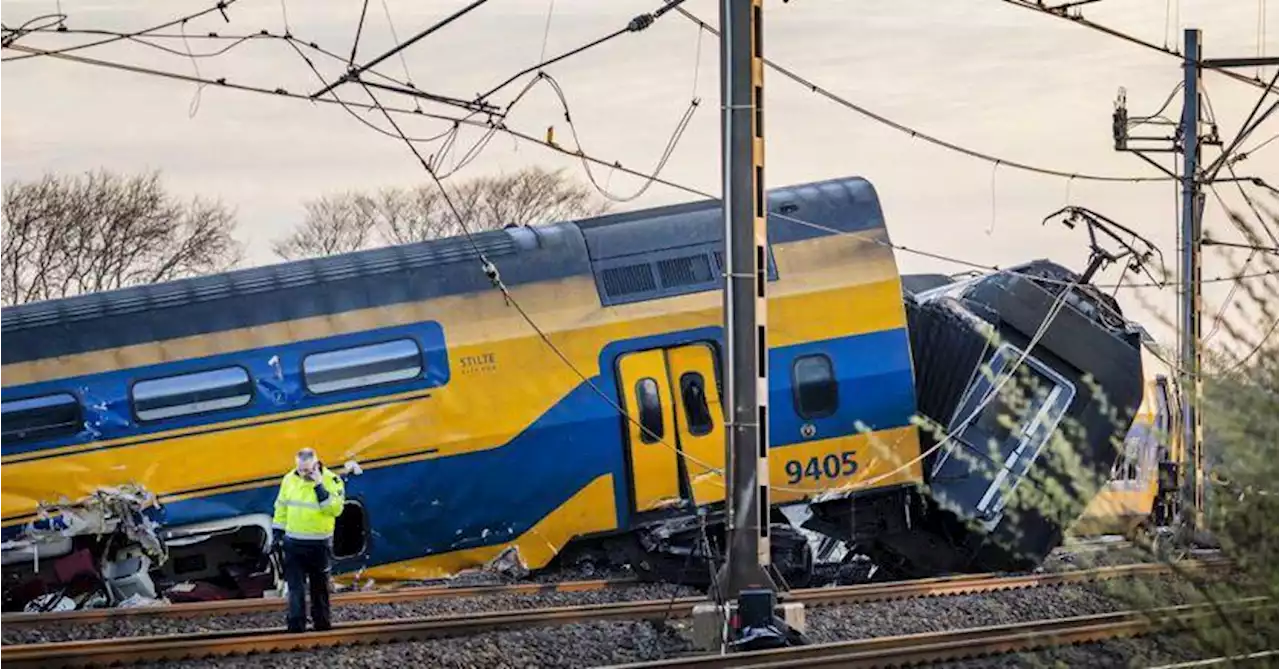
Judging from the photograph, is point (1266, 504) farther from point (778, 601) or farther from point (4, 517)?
point (4, 517)

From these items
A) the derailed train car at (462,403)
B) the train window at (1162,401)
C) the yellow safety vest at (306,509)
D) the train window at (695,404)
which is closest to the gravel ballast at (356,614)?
the derailed train car at (462,403)

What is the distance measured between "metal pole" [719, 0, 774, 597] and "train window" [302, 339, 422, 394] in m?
4.94

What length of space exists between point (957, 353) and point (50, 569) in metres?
9.43

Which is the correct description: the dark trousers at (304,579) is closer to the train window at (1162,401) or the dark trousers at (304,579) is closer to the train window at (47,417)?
the train window at (47,417)

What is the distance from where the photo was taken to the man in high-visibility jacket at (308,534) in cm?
1410

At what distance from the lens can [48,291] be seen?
4922 cm

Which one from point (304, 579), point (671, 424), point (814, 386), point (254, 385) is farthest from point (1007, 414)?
point (304, 579)

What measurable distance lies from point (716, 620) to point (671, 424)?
4.35m

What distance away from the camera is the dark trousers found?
1409cm

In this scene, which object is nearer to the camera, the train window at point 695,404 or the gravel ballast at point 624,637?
the gravel ballast at point 624,637

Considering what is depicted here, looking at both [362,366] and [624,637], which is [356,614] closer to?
[362,366]

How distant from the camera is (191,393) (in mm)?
17359

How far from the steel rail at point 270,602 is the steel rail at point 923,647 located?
4295mm

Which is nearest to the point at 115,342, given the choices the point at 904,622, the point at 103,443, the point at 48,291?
the point at 103,443
